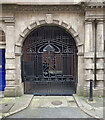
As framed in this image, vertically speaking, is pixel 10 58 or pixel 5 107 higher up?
pixel 10 58

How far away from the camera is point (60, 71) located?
26.0ft

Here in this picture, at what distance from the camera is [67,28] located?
6.76 m

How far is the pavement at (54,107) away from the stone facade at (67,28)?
0.72 metres

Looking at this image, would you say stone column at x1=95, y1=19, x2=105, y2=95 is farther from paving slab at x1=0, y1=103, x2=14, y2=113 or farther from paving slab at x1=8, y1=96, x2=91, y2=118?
paving slab at x1=0, y1=103, x2=14, y2=113

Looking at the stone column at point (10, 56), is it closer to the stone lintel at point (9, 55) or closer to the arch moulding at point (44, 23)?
the stone lintel at point (9, 55)

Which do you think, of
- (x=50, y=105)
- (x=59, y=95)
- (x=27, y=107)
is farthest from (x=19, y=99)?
(x=59, y=95)

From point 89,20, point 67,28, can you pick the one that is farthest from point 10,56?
point 89,20

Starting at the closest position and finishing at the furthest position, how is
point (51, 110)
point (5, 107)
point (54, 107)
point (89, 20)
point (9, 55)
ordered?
point (51, 110), point (5, 107), point (54, 107), point (89, 20), point (9, 55)

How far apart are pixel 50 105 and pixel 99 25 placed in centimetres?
525

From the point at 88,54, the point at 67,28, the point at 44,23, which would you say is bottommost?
the point at 88,54

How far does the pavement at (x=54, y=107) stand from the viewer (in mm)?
4844

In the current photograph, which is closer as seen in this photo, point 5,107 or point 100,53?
point 5,107

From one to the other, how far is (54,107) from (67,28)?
4458mm

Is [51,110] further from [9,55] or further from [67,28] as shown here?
[67,28]
